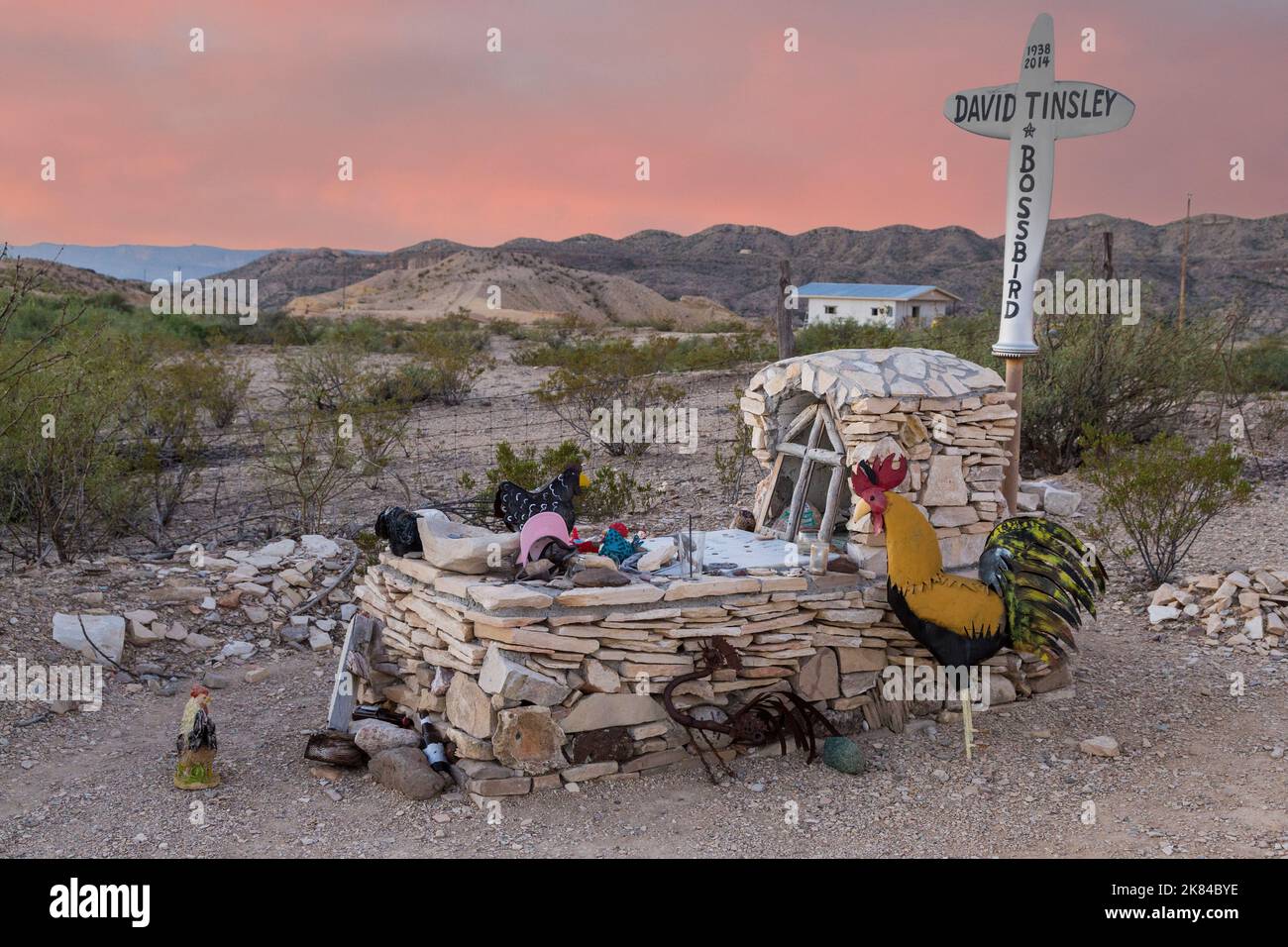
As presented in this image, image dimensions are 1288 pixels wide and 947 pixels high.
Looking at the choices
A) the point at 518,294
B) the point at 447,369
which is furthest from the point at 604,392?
the point at 518,294

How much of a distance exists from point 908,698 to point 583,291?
54873mm

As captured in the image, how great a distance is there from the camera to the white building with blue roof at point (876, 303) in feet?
129

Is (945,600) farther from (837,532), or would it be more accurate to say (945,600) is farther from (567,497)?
(567,497)

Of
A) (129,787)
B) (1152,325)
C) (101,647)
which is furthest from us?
(1152,325)

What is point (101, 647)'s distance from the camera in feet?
23.4

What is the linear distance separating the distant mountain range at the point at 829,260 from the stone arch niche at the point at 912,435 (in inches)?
1423

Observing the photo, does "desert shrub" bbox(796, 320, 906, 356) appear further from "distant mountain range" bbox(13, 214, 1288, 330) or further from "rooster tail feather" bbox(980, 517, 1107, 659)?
"distant mountain range" bbox(13, 214, 1288, 330)

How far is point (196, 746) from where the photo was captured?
554cm

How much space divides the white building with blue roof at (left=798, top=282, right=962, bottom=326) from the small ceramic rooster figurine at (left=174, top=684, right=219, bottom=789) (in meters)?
34.9

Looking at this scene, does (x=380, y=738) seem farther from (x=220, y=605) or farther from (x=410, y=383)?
(x=410, y=383)

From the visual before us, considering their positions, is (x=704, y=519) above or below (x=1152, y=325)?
below

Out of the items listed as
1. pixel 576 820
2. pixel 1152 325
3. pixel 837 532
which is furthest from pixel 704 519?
pixel 1152 325

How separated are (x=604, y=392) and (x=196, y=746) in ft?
33.9

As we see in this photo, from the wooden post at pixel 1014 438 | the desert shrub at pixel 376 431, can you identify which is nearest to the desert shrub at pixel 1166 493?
the wooden post at pixel 1014 438
